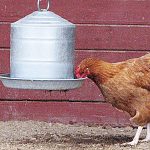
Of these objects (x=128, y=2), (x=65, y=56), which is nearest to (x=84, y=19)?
(x=128, y=2)

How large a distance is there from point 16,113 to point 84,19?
1.17 meters

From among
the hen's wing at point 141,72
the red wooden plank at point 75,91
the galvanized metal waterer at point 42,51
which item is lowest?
the red wooden plank at point 75,91

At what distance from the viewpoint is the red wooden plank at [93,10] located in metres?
7.26

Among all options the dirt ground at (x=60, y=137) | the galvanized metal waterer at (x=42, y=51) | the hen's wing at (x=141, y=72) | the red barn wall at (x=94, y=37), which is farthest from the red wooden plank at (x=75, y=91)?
the galvanized metal waterer at (x=42, y=51)

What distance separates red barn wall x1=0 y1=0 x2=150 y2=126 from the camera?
727 cm

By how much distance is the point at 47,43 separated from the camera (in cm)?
562

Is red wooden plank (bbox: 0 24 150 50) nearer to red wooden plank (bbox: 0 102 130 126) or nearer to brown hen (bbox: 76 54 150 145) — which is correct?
red wooden plank (bbox: 0 102 130 126)

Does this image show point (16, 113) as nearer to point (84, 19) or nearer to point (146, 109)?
point (84, 19)

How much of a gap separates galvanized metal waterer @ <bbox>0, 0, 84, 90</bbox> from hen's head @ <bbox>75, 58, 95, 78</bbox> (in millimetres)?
301

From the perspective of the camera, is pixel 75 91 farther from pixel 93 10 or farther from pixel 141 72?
pixel 141 72

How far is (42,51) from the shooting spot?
5.61 m

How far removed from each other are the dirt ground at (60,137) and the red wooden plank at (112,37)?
0.81 m

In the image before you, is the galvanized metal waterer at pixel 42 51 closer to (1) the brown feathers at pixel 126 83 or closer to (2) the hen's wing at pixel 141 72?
(1) the brown feathers at pixel 126 83

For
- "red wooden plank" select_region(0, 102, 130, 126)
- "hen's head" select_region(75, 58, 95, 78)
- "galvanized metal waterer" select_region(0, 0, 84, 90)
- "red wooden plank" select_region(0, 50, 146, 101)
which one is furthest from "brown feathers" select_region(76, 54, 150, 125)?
"red wooden plank" select_region(0, 102, 130, 126)
